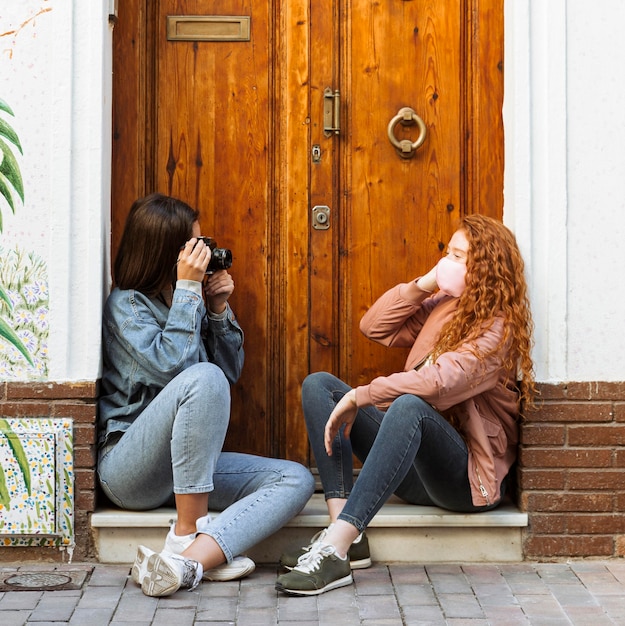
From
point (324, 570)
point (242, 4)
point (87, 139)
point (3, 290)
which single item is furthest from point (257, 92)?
point (324, 570)

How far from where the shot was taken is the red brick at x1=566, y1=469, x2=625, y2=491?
378 centimetres

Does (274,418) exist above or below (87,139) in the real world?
below

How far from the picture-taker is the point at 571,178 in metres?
3.75

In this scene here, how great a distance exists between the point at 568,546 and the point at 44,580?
186cm

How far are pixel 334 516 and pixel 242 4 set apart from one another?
2012 millimetres

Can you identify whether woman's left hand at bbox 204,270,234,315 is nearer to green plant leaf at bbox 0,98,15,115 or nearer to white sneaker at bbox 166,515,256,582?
white sneaker at bbox 166,515,256,582

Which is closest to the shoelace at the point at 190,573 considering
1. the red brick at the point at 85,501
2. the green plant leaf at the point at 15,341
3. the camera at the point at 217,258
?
the red brick at the point at 85,501

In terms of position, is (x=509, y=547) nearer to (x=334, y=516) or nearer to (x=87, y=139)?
→ (x=334, y=516)

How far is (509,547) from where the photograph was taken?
3.79 meters

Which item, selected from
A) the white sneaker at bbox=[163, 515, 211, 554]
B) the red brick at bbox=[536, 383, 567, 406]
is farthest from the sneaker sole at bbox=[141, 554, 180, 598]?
the red brick at bbox=[536, 383, 567, 406]

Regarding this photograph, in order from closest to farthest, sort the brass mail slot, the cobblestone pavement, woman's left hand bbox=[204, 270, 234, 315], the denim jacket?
1. the cobblestone pavement
2. the denim jacket
3. woman's left hand bbox=[204, 270, 234, 315]
4. the brass mail slot

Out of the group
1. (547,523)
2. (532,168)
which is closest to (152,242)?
(532,168)

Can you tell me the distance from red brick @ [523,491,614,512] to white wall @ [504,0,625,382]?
0.43 m

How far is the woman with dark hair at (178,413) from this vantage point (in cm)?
347
